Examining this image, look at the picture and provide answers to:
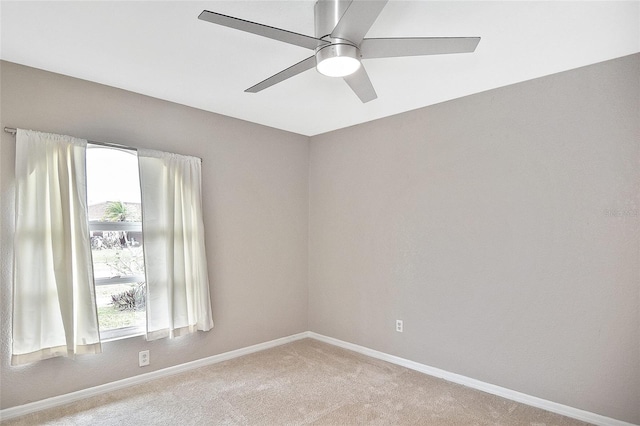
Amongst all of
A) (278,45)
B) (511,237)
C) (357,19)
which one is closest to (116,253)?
(278,45)

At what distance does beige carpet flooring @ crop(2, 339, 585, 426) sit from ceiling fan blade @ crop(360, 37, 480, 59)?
2309 millimetres

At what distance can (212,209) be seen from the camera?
3.61 meters

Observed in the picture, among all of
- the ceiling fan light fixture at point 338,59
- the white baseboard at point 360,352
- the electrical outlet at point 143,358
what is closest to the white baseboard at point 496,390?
the white baseboard at point 360,352

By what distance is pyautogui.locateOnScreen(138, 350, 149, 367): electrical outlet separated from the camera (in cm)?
307

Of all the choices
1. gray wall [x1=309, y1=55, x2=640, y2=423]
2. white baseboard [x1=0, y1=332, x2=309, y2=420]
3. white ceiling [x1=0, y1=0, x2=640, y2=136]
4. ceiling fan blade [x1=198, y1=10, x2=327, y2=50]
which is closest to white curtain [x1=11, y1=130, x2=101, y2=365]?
white baseboard [x1=0, y1=332, x2=309, y2=420]

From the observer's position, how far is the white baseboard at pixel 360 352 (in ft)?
8.15

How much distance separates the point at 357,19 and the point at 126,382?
314cm

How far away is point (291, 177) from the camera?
14.2 feet

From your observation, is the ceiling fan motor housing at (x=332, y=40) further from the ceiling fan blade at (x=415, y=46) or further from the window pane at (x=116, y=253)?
the window pane at (x=116, y=253)

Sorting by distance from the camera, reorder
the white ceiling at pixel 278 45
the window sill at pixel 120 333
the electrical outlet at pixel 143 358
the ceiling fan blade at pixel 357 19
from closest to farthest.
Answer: the ceiling fan blade at pixel 357 19 → the white ceiling at pixel 278 45 → the window sill at pixel 120 333 → the electrical outlet at pixel 143 358

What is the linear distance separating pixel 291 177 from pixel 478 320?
2.48 m

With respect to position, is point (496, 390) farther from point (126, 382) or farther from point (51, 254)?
point (51, 254)

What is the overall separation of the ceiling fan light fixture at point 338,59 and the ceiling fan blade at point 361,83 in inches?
3.8

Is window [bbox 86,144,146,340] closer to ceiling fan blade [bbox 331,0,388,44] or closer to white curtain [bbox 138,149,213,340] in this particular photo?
white curtain [bbox 138,149,213,340]
